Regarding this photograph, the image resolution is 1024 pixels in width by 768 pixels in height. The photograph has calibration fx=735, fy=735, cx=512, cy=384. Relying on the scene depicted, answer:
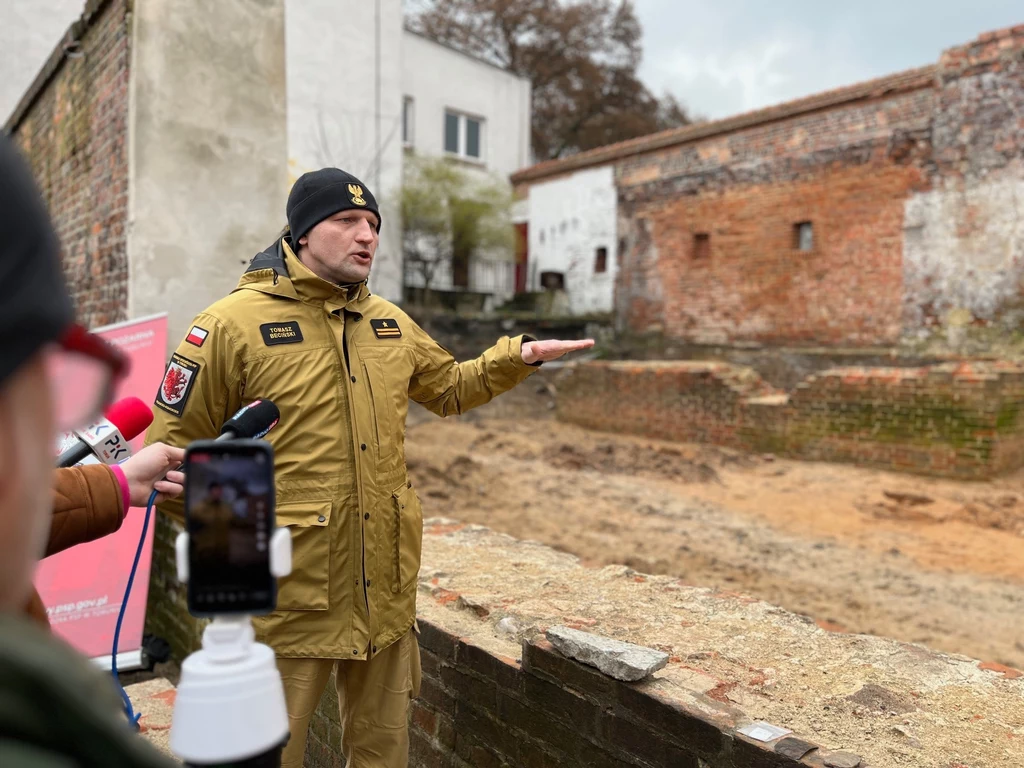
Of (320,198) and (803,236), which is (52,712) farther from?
(803,236)

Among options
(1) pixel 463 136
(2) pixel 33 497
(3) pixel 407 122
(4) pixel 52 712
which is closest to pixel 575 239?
(1) pixel 463 136

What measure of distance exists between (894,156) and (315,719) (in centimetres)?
1369

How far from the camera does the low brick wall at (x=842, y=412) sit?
29.2 feet

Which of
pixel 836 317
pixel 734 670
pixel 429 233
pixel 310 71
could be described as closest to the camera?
pixel 734 670

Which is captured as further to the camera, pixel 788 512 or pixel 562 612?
pixel 788 512

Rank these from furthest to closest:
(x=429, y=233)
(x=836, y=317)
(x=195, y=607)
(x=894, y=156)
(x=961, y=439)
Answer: (x=429, y=233)
(x=836, y=317)
(x=894, y=156)
(x=961, y=439)
(x=195, y=607)

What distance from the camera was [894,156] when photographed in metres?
13.0

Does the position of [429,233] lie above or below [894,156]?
below

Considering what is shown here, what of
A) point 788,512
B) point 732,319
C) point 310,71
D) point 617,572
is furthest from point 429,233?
point 617,572

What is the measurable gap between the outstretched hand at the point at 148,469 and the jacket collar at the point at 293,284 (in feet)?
1.97

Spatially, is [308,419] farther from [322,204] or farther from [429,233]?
[429,233]

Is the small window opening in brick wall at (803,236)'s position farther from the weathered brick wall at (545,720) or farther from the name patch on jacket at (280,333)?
the name patch on jacket at (280,333)

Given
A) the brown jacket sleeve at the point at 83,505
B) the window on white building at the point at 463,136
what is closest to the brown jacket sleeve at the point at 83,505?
the brown jacket sleeve at the point at 83,505

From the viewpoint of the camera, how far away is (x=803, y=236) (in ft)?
47.3
